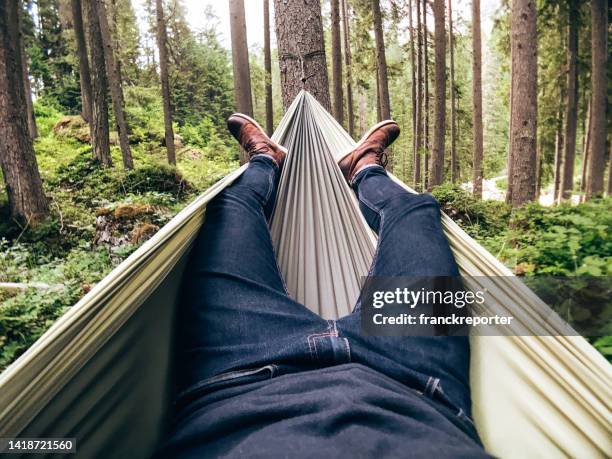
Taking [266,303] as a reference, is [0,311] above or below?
below

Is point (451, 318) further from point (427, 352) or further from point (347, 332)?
point (347, 332)

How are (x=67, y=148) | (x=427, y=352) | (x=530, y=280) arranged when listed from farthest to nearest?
(x=67, y=148)
(x=530, y=280)
(x=427, y=352)

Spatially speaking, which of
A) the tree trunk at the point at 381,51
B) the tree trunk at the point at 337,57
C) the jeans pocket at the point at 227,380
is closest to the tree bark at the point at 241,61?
the tree trunk at the point at 337,57

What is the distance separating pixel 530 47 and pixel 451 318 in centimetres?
364

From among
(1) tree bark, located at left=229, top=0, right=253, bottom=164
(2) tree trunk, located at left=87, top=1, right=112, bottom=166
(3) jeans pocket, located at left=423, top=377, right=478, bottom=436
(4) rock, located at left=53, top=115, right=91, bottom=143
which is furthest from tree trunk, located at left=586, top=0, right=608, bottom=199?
(4) rock, located at left=53, top=115, right=91, bottom=143

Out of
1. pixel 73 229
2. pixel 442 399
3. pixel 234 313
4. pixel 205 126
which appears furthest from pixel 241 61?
pixel 205 126

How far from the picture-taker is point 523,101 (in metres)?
3.81

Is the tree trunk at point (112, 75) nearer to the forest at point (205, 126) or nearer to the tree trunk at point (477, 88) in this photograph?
the forest at point (205, 126)

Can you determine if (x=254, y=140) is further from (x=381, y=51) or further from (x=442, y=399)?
(x=381, y=51)

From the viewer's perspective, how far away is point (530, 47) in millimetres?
3736

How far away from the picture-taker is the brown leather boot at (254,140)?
6.10 ft

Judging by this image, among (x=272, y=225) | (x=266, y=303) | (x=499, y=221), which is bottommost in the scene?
(x=499, y=221)

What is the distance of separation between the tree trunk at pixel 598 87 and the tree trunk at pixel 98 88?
6.97m

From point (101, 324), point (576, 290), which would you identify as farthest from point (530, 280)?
point (101, 324)
